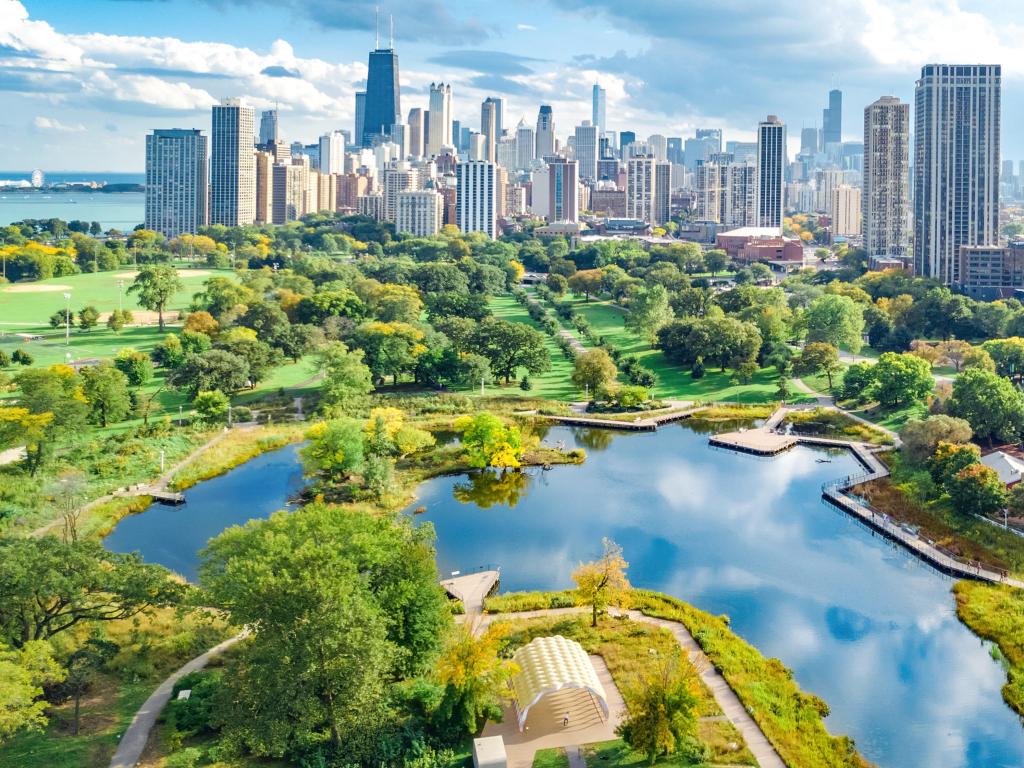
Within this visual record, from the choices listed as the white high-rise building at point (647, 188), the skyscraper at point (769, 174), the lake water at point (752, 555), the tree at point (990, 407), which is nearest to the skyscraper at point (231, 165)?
the white high-rise building at point (647, 188)

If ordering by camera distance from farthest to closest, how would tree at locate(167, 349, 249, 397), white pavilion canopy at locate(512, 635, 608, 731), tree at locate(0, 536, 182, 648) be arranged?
tree at locate(167, 349, 249, 397) < tree at locate(0, 536, 182, 648) < white pavilion canopy at locate(512, 635, 608, 731)

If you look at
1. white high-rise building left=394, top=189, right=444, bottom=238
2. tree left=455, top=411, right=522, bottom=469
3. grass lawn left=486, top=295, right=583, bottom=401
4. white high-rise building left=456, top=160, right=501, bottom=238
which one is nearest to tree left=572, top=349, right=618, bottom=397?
grass lawn left=486, top=295, right=583, bottom=401

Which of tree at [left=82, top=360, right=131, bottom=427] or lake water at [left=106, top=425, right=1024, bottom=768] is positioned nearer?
lake water at [left=106, top=425, right=1024, bottom=768]

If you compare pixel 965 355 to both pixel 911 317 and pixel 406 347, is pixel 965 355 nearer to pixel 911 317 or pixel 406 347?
pixel 911 317

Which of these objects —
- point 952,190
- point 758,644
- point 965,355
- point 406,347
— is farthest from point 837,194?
point 758,644

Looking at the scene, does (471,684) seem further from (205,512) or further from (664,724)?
(205,512)

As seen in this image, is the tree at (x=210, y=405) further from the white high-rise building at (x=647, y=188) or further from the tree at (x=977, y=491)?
the white high-rise building at (x=647, y=188)

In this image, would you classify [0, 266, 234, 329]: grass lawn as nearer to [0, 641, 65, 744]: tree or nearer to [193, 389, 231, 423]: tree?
[193, 389, 231, 423]: tree
